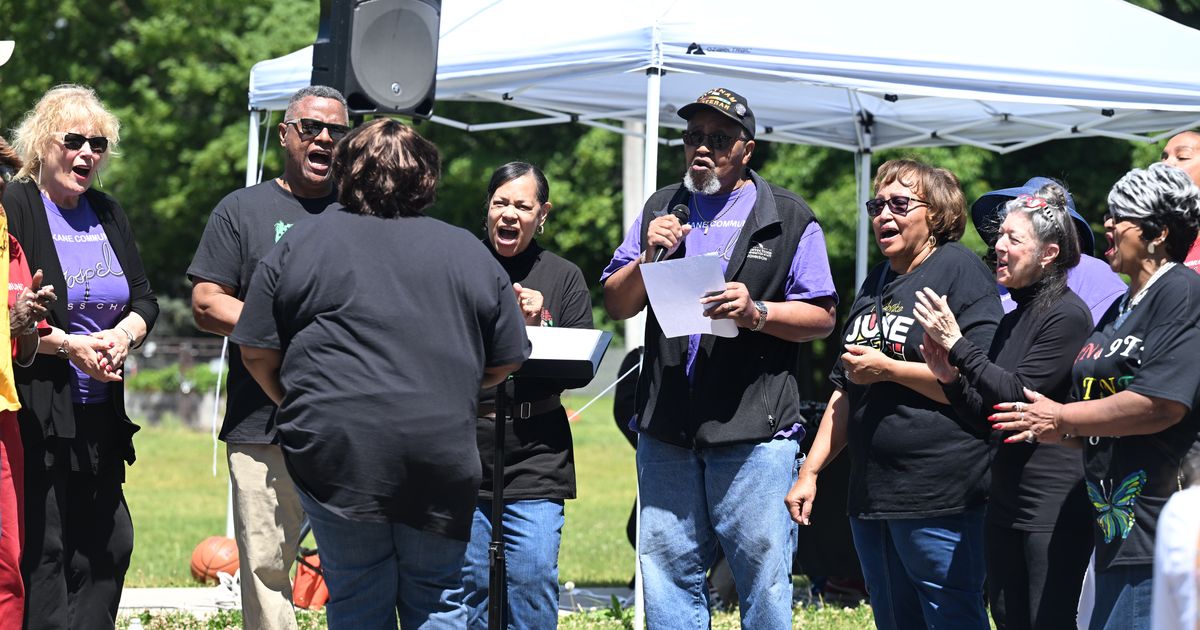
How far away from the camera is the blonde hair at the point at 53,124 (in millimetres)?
4805

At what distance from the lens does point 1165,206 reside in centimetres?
371

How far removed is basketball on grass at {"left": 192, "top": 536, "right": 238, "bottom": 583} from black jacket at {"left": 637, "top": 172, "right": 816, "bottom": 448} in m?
4.14

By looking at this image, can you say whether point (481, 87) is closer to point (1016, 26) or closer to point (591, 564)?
point (1016, 26)

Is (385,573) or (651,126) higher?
(651,126)

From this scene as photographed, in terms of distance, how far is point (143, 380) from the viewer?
21.7 m

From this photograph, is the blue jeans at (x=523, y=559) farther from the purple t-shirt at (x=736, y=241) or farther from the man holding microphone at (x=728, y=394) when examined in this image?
the purple t-shirt at (x=736, y=241)

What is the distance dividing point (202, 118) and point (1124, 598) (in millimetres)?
27600

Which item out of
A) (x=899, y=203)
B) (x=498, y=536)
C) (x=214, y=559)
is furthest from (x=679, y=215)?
(x=214, y=559)

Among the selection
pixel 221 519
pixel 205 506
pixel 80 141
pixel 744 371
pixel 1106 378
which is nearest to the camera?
pixel 1106 378

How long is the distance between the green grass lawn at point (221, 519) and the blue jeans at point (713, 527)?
2.11 meters

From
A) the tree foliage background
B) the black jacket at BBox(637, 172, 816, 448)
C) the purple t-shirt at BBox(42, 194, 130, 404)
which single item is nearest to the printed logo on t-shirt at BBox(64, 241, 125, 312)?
the purple t-shirt at BBox(42, 194, 130, 404)

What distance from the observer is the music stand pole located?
4234mm

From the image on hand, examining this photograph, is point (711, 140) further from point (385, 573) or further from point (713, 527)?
point (385, 573)

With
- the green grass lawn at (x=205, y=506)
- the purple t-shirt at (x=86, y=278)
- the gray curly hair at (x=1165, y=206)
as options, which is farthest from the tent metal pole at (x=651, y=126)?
the green grass lawn at (x=205, y=506)
